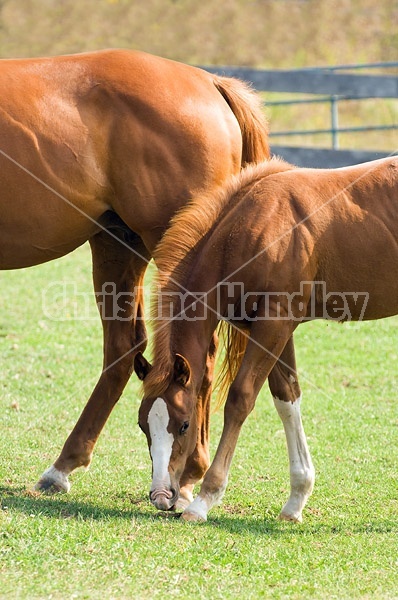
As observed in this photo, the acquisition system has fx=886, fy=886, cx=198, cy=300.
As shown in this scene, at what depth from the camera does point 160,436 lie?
4.65 metres

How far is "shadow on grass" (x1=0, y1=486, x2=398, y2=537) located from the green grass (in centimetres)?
1

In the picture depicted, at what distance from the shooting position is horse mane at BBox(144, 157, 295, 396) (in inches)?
185

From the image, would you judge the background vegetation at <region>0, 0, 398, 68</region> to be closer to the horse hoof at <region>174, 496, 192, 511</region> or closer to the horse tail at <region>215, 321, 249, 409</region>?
the horse tail at <region>215, 321, 249, 409</region>

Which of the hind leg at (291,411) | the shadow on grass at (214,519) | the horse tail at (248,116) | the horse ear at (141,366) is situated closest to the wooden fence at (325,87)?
the horse tail at (248,116)

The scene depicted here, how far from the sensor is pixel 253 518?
5.03 m

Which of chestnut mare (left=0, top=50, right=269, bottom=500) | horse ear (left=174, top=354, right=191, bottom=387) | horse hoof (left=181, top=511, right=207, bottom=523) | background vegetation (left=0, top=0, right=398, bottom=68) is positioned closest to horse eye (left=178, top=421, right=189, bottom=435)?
horse ear (left=174, top=354, right=191, bottom=387)

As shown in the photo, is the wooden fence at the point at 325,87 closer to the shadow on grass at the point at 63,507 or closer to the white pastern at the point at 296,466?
the white pastern at the point at 296,466

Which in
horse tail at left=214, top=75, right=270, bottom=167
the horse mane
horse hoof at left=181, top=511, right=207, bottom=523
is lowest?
horse hoof at left=181, top=511, right=207, bottom=523

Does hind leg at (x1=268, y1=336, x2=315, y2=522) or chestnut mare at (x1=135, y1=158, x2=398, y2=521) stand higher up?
chestnut mare at (x1=135, y1=158, x2=398, y2=521)

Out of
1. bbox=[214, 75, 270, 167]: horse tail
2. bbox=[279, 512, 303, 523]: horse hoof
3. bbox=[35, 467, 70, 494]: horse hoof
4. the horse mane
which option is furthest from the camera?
bbox=[214, 75, 270, 167]: horse tail

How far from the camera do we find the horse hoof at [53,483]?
5.42 meters

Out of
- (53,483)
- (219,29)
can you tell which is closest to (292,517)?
(53,483)

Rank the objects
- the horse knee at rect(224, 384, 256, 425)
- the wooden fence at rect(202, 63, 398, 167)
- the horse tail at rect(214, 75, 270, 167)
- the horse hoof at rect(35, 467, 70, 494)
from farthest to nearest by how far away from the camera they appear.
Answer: the wooden fence at rect(202, 63, 398, 167) < the horse tail at rect(214, 75, 270, 167) < the horse hoof at rect(35, 467, 70, 494) < the horse knee at rect(224, 384, 256, 425)

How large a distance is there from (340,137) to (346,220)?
13663 millimetres
